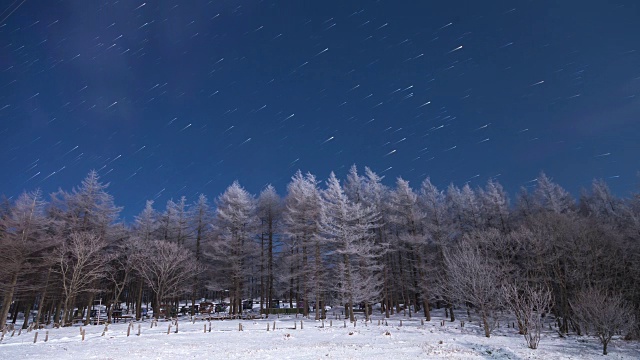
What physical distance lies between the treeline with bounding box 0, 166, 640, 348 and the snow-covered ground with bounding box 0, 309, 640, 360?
3242 millimetres

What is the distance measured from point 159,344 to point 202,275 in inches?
1085

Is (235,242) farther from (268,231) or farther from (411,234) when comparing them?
(411,234)

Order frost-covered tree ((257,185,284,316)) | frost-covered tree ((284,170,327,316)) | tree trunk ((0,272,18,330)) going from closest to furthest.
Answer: tree trunk ((0,272,18,330)) < frost-covered tree ((284,170,327,316)) < frost-covered tree ((257,185,284,316))

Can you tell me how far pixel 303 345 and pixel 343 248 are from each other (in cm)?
1480

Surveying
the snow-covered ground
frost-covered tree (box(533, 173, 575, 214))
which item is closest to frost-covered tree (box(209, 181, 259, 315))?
the snow-covered ground

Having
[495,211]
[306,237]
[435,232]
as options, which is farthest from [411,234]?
[495,211]

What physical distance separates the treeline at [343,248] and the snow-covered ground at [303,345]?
3242mm

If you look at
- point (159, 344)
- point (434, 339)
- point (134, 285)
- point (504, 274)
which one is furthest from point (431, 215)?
point (134, 285)

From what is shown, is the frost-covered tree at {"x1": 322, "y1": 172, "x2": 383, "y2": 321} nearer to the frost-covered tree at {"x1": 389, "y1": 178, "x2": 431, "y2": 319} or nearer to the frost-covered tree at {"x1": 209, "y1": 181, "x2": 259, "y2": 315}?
the frost-covered tree at {"x1": 389, "y1": 178, "x2": 431, "y2": 319}

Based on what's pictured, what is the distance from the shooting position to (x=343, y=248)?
115ft

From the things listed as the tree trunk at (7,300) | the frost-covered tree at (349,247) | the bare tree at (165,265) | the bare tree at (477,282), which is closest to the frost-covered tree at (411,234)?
the bare tree at (477,282)

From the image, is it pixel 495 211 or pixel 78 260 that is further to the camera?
pixel 495 211

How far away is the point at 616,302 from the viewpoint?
23.3m

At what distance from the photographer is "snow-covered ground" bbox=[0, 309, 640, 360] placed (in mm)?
18047
